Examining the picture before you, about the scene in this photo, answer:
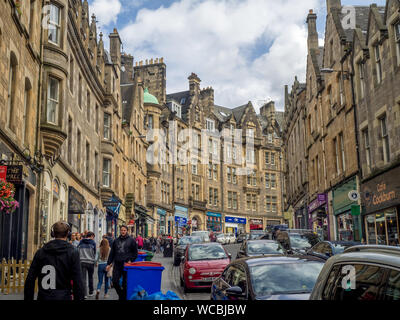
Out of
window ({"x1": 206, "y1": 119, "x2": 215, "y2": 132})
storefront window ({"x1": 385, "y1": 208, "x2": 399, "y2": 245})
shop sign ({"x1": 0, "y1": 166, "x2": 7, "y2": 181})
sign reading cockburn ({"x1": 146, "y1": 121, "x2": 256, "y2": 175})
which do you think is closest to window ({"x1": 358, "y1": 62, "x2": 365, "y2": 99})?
storefront window ({"x1": 385, "y1": 208, "x2": 399, "y2": 245})

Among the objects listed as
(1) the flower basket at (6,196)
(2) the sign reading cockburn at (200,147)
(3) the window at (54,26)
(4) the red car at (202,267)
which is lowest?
(4) the red car at (202,267)

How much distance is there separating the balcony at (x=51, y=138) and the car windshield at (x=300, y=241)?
33.9 feet

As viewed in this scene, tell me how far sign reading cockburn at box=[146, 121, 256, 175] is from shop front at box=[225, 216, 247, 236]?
7.07m

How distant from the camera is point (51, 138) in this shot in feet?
62.1

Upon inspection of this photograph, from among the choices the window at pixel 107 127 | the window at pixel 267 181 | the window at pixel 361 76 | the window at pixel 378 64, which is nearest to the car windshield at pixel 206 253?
the window at pixel 378 64

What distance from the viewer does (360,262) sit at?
12.0 ft

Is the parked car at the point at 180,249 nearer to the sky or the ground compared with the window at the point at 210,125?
nearer to the ground

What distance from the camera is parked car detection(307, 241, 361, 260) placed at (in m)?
13.9

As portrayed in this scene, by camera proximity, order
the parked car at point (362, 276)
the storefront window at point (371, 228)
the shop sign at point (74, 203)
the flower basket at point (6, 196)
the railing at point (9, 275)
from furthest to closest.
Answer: the shop sign at point (74, 203), the storefront window at point (371, 228), the railing at point (9, 275), the flower basket at point (6, 196), the parked car at point (362, 276)

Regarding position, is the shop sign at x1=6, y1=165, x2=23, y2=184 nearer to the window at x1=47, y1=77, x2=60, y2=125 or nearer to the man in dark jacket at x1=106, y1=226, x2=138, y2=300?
the man in dark jacket at x1=106, y1=226, x2=138, y2=300

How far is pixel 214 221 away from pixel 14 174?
56.1 meters

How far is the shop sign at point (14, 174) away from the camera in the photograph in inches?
521

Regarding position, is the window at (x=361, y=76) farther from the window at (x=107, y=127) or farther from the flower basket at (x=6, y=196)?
the flower basket at (x=6, y=196)
